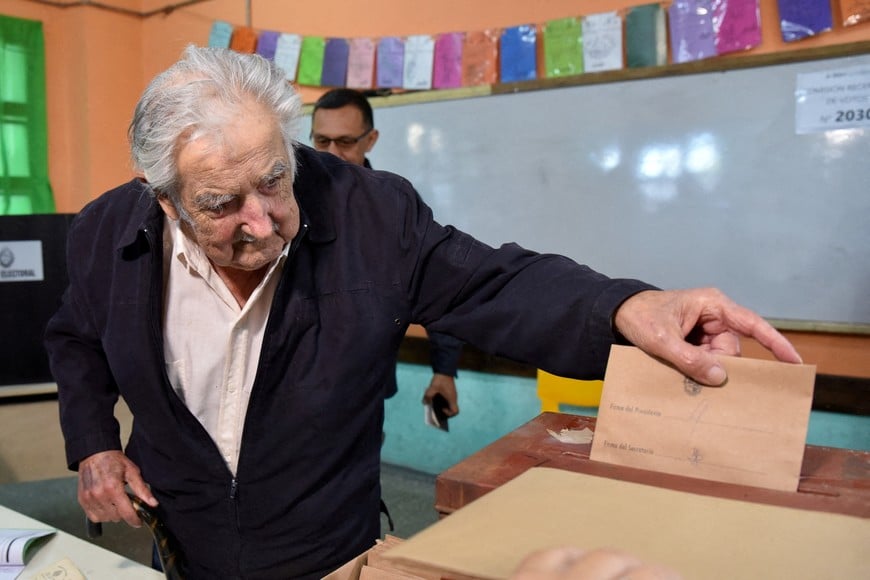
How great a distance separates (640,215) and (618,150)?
0.26 m

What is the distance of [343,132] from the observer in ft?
8.29

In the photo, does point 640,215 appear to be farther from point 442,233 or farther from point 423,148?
point 442,233

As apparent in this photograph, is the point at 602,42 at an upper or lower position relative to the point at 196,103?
upper

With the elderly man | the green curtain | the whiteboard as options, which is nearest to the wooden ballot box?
the elderly man

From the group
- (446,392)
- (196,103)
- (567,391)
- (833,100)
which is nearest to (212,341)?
(196,103)

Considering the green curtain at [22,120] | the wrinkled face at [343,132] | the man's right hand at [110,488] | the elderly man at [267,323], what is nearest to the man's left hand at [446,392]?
the wrinkled face at [343,132]

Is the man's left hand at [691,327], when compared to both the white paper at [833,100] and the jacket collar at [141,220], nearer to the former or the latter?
the jacket collar at [141,220]

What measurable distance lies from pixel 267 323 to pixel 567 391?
1466 mm

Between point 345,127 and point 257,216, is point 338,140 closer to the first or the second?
point 345,127

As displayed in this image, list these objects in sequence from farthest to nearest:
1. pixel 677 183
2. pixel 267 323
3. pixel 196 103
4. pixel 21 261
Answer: pixel 677 183, pixel 21 261, pixel 267 323, pixel 196 103

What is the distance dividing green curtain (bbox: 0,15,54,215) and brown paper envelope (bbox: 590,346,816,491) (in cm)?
422

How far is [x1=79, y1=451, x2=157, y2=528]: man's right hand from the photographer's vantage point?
1.15m

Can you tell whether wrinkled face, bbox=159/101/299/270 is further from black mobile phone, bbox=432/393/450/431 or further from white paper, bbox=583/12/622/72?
white paper, bbox=583/12/622/72

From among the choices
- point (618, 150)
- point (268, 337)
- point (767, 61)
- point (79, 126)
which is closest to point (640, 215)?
point (618, 150)
